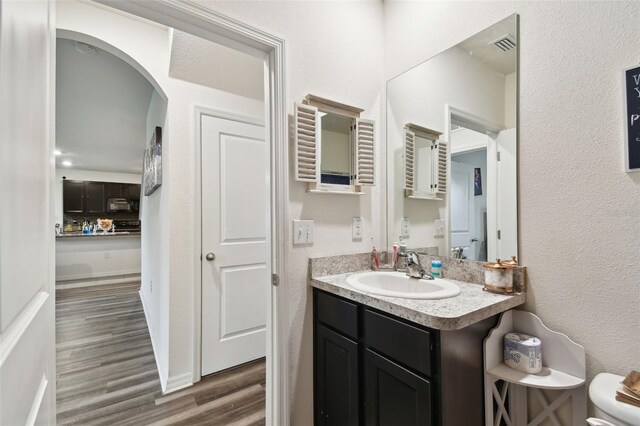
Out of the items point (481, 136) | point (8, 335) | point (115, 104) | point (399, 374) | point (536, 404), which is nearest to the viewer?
point (8, 335)

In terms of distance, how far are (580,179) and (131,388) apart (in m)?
2.92

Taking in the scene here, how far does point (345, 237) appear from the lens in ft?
5.35

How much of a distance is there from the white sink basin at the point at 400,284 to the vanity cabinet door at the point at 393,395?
0.26m

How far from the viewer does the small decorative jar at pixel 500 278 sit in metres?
1.17

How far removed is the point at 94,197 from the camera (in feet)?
22.1

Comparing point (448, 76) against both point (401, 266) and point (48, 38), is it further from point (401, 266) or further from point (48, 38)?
point (48, 38)

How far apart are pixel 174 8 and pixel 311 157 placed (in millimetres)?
810

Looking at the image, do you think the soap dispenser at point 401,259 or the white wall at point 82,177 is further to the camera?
the white wall at point 82,177

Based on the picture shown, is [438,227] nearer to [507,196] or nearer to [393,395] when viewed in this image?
[507,196]

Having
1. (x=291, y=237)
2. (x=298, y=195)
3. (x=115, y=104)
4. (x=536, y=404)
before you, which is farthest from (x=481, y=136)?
(x=115, y=104)

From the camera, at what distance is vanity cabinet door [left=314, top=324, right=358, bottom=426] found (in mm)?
1243

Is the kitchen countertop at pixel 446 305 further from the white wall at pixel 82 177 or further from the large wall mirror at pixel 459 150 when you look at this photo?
the white wall at pixel 82 177

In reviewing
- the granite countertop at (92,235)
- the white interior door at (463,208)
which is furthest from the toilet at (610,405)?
the granite countertop at (92,235)

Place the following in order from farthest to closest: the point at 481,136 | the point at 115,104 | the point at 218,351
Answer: the point at 115,104 → the point at 218,351 → the point at 481,136
